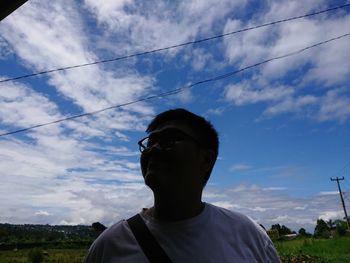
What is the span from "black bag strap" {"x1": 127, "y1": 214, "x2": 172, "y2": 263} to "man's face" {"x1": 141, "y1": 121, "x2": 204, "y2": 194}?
0.50ft

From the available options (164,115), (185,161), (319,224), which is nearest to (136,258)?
(185,161)

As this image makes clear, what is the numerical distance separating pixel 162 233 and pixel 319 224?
84.0 meters

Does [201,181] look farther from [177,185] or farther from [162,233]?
[162,233]

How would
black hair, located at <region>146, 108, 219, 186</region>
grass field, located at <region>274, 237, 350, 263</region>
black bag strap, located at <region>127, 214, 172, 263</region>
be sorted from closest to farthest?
1. black bag strap, located at <region>127, 214, 172, 263</region>
2. black hair, located at <region>146, 108, 219, 186</region>
3. grass field, located at <region>274, 237, 350, 263</region>

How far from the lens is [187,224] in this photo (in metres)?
1.57

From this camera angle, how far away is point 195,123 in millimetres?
1806

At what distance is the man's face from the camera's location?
1.59 m

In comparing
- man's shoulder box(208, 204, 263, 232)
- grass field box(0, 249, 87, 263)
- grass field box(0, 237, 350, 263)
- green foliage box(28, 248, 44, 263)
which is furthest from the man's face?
green foliage box(28, 248, 44, 263)

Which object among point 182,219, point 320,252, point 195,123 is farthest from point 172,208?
point 320,252

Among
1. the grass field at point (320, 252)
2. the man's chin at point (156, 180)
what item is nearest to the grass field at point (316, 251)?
the grass field at point (320, 252)

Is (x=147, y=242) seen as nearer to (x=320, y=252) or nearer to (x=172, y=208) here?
(x=172, y=208)

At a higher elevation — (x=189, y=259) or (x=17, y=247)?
(x=17, y=247)

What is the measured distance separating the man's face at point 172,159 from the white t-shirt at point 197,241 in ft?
0.48

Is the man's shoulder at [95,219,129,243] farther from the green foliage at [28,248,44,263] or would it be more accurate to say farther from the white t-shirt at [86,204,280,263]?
the green foliage at [28,248,44,263]
